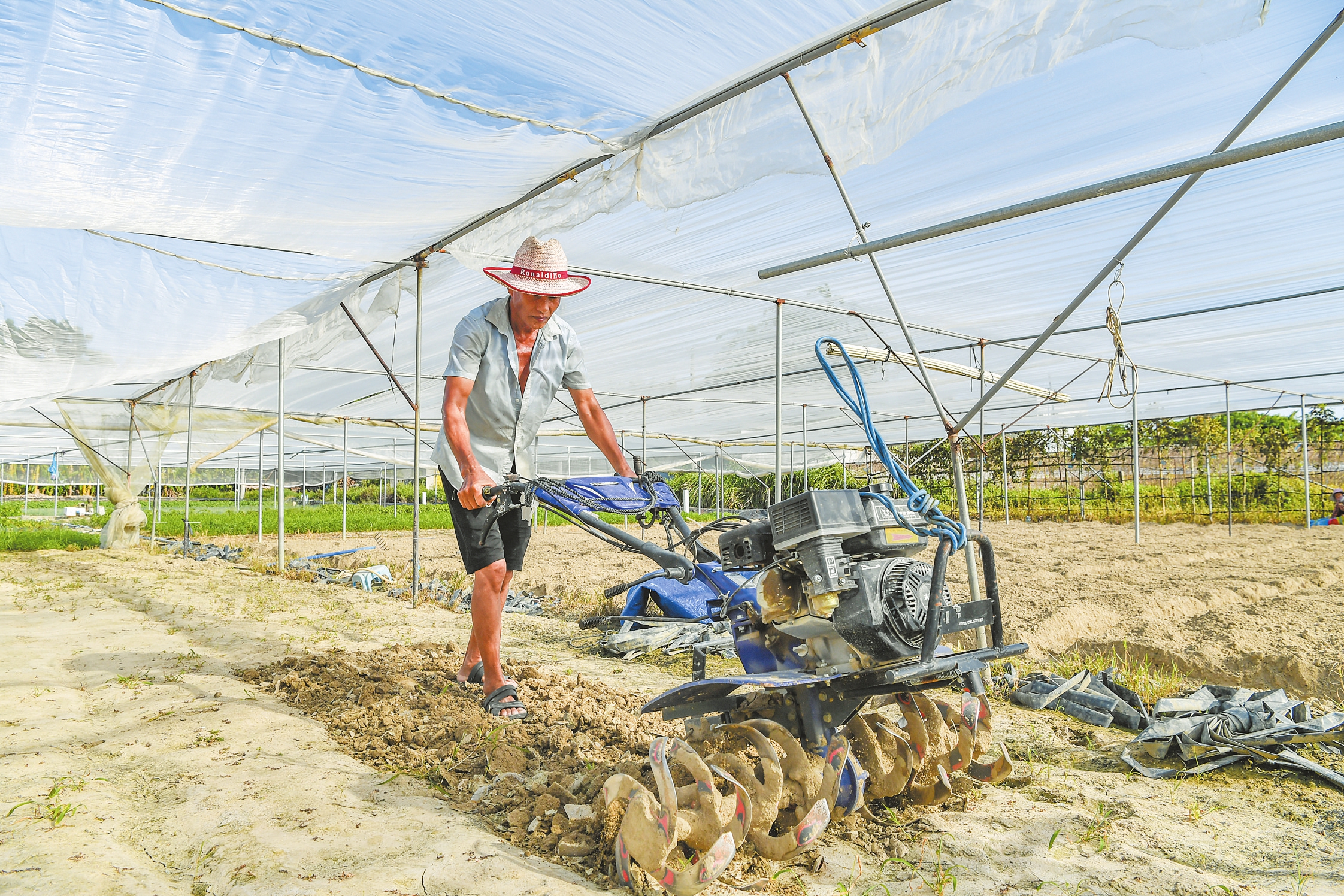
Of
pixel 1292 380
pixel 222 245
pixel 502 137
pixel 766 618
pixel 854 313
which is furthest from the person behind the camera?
pixel 1292 380

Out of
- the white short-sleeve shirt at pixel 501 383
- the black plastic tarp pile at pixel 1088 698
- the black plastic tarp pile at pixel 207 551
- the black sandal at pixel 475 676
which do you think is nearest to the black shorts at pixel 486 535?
the white short-sleeve shirt at pixel 501 383

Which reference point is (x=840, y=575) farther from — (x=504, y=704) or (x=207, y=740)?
(x=207, y=740)

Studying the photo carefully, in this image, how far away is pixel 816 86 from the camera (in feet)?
11.3

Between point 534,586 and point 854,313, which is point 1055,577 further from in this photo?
point 534,586

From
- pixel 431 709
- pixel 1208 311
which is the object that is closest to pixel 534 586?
pixel 431 709

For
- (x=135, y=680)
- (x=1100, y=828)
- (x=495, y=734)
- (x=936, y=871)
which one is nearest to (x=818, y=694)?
(x=936, y=871)

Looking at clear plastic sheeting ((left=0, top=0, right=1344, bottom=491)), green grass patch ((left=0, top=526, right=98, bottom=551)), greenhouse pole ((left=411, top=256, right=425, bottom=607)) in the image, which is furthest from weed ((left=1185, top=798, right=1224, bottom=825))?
green grass patch ((left=0, top=526, right=98, bottom=551))

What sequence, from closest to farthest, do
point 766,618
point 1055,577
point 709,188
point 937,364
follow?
point 766,618, point 709,188, point 937,364, point 1055,577

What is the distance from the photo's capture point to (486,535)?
3104mm

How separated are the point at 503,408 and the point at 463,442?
350 millimetres

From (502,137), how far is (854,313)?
3595mm

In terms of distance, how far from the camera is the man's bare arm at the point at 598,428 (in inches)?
123

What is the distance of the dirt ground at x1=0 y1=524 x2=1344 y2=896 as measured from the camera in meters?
1.87

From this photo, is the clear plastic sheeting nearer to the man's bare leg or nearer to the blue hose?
the blue hose
